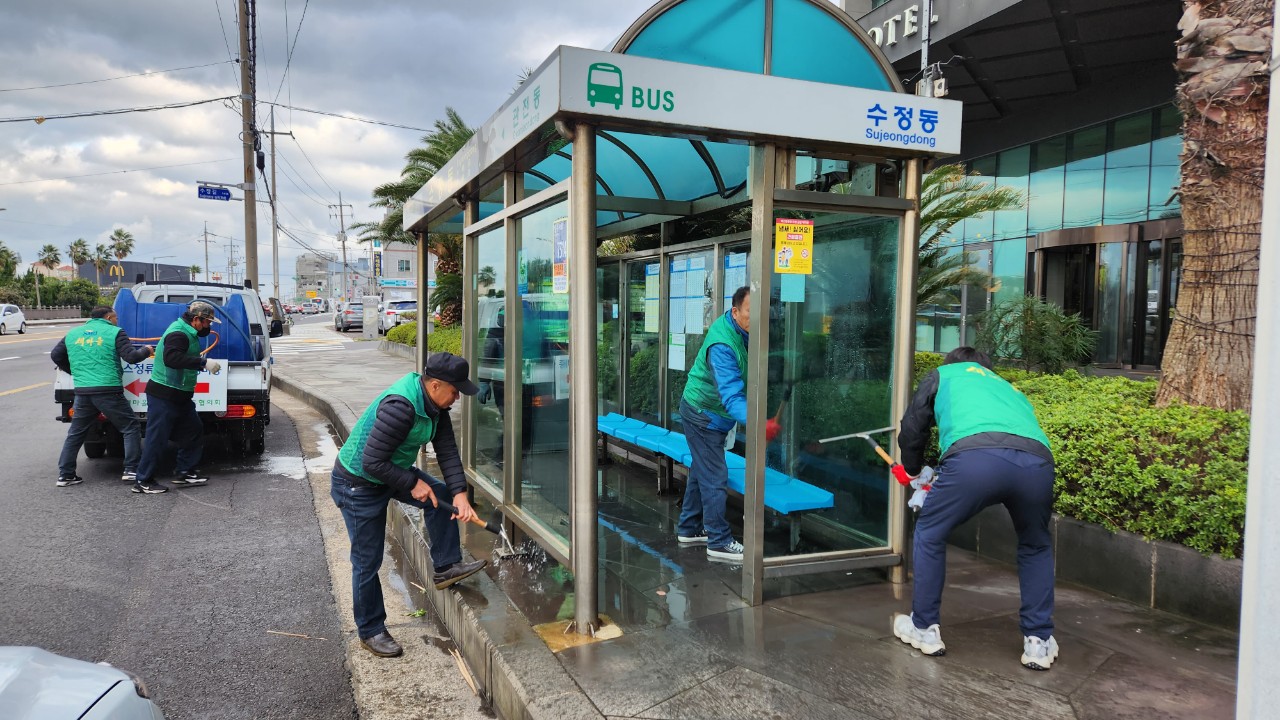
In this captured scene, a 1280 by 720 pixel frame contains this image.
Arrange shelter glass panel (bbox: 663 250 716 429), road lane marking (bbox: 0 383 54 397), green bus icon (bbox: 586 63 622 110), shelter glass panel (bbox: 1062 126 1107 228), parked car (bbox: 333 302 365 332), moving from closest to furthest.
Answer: green bus icon (bbox: 586 63 622 110) < shelter glass panel (bbox: 663 250 716 429) < road lane marking (bbox: 0 383 54 397) < shelter glass panel (bbox: 1062 126 1107 228) < parked car (bbox: 333 302 365 332)

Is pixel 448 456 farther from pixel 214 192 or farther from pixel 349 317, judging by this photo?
pixel 349 317

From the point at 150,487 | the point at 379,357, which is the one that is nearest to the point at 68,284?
the point at 379,357

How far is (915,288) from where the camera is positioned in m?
4.30

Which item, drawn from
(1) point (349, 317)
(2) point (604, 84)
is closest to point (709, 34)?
(2) point (604, 84)

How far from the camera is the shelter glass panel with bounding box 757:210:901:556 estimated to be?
4.34 m

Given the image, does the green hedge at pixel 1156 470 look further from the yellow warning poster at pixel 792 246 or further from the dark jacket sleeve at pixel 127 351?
the dark jacket sleeve at pixel 127 351

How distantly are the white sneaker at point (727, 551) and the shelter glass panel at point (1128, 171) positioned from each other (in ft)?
40.4

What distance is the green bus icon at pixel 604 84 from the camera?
334 cm

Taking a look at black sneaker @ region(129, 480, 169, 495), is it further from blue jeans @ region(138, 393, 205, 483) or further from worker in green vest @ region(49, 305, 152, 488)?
worker in green vest @ region(49, 305, 152, 488)

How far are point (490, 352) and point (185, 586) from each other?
2.40 metres

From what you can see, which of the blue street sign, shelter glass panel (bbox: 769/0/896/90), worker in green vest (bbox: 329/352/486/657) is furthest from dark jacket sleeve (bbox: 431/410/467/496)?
the blue street sign

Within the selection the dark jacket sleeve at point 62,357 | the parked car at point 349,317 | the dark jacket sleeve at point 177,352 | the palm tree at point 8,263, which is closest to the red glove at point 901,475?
the dark jacket sleeve at point 177,352

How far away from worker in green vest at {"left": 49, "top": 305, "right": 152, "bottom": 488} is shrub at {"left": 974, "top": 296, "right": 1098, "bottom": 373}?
29.9 feet

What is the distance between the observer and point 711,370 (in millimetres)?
4574
